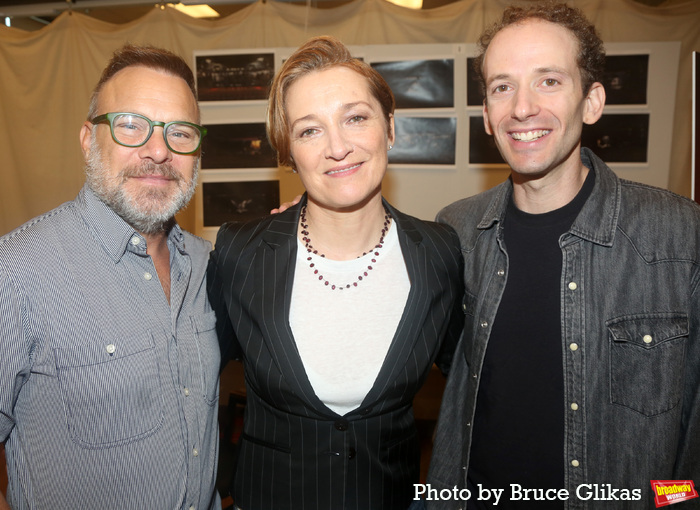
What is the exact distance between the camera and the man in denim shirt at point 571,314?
1480mm

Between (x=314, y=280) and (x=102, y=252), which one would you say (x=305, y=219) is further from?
(x=102, y=252)

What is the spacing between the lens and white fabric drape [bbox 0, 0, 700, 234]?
3.47 meters

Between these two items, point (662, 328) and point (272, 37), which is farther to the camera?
point (272, 37)

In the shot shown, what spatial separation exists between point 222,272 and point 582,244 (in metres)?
1.26

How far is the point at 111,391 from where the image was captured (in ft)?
4.62

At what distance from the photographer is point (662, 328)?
57.9 inches

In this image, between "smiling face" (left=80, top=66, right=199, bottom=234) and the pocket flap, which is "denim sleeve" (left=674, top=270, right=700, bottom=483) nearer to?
the pocket flap

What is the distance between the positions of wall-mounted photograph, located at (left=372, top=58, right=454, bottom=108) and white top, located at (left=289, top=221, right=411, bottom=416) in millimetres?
2321

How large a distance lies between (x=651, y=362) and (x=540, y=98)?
92 cm

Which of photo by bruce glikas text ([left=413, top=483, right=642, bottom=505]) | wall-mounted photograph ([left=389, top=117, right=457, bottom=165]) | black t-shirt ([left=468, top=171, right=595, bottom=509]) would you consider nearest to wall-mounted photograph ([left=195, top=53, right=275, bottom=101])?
wall-mounted photograph ([left=389, top=117, right=457, bottom=165])

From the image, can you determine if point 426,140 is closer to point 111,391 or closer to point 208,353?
point 208,353

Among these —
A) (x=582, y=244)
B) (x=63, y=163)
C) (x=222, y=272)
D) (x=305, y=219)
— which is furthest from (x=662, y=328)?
(x=63, y=163)

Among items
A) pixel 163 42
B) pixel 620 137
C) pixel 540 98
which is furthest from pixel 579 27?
pixel 163 42

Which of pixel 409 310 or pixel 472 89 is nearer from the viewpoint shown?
pixel 409 310
